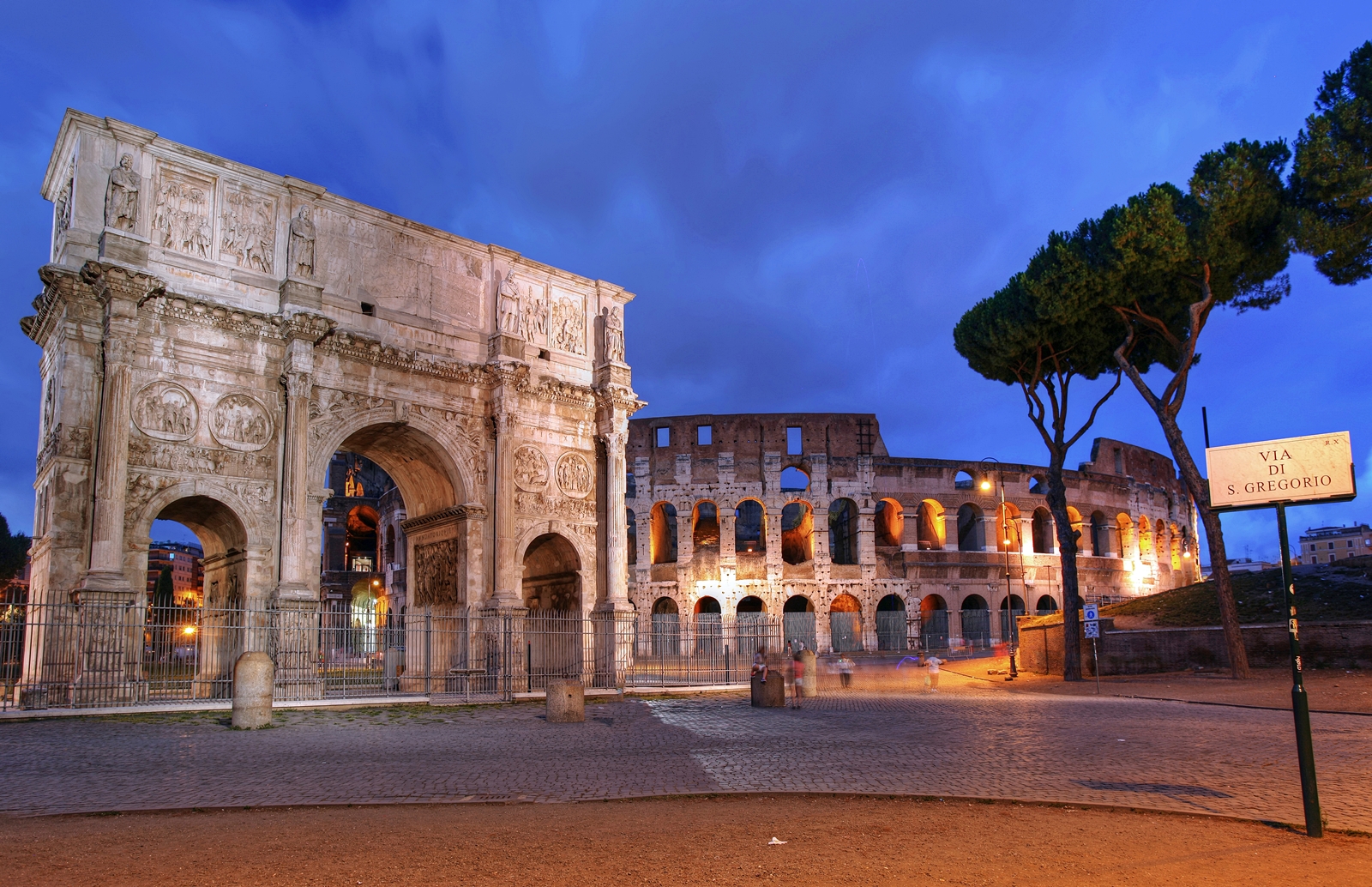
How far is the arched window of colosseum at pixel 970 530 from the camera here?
43.5 m

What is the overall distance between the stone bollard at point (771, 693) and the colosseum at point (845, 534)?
71.7 ft

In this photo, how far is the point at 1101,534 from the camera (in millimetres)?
46281

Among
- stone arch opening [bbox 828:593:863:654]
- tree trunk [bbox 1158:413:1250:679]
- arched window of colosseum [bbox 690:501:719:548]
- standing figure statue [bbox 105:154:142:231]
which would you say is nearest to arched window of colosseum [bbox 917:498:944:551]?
stone arch opening [bbox 828:593:863:654]

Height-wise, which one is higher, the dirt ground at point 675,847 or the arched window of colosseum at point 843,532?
the arched window of colosseum at point 843,532

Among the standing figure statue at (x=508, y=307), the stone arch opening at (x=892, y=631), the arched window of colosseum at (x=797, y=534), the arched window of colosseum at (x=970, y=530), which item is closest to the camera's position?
the standing figure statue at (x=508, y=307)

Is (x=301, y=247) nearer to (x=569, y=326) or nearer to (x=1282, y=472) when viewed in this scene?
(x=569, y=326)

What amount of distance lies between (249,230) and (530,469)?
783 centimetres

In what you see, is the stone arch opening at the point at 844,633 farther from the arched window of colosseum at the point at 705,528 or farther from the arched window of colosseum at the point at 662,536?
the arched window of colosseum at the point at 662,536

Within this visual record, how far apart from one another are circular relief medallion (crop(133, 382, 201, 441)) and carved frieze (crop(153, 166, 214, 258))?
2.73m

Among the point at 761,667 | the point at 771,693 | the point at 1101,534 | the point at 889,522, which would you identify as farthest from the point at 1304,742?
the point at 1101,534

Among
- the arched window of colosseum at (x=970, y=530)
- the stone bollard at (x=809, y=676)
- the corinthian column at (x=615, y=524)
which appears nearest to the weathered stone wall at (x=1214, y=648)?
the stone bollard at (x=809, y=676)

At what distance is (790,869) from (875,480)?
121 feet

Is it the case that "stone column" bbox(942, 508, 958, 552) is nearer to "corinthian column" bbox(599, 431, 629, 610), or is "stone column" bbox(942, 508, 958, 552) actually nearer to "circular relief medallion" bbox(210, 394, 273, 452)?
"corinthian column" bbox(599, 431, 629, 610)

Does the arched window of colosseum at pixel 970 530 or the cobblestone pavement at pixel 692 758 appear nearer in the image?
the cobblestone pavement at pixel 692 758
